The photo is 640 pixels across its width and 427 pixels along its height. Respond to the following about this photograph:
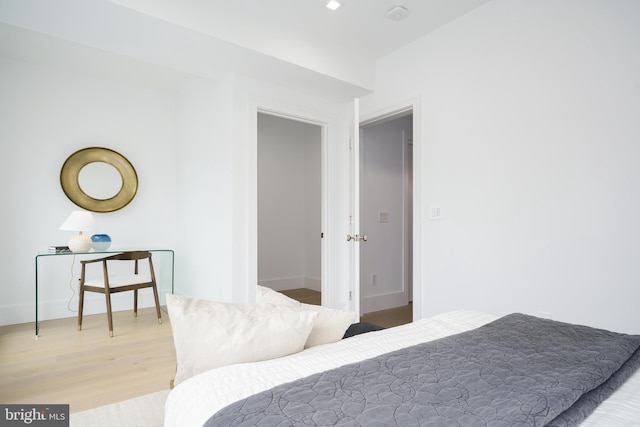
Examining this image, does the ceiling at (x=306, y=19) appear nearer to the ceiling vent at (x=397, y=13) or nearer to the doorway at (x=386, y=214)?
the ceiling vent at (x=397, y=13)

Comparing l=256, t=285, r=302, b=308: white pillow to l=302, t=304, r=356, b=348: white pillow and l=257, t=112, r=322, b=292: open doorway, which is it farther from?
l=257, t=112, r=322, b=292: open doorway

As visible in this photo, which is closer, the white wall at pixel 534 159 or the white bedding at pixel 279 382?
the white bedding at pixel 279 382

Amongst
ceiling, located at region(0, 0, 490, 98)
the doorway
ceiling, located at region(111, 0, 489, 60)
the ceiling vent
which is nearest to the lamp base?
ceiling, located at region(0, 0, 490, 98)

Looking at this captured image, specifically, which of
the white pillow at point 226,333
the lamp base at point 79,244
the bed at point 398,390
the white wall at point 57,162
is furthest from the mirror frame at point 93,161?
the bed at point 398,390

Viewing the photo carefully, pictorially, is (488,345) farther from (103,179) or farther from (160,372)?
(103,179)

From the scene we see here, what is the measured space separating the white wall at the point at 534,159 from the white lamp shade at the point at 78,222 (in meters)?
3.01

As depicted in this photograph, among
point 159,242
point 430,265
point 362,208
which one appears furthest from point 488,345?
point 159,242

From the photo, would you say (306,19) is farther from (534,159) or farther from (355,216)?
(534,159)

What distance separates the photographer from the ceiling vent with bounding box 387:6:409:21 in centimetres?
286

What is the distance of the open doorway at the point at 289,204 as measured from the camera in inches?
223

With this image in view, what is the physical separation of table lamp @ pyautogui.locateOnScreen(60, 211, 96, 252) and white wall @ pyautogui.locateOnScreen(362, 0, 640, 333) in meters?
3.00

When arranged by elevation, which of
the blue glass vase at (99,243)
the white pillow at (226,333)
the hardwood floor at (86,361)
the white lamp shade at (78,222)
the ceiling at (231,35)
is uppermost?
the ceiling at (231,35)

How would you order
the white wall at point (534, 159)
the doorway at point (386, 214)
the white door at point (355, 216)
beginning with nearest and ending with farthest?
the white wall at point (534, 159)
the white door at point (355, 216)
the doorway at point (386, 214)

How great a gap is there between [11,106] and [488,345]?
450cm
